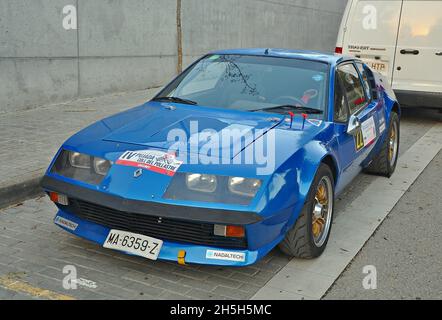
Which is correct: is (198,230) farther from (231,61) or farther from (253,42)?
(253,42)

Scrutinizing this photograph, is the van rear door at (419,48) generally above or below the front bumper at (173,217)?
above

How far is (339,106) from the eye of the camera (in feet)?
15.4

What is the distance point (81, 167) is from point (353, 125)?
7.78ft

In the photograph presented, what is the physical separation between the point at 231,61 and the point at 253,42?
1034cm

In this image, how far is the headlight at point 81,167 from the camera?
146 inches

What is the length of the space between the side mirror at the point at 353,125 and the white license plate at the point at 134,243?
204 cm

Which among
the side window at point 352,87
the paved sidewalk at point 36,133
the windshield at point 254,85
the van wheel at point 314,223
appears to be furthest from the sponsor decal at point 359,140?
the paved sidewalk at point 36,133

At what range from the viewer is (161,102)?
487 cm

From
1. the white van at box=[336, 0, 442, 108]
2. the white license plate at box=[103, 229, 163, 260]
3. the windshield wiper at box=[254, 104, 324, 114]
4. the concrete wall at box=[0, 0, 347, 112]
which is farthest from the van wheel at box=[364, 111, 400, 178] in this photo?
the concrete wall at box=[0, 0, 347, 112]

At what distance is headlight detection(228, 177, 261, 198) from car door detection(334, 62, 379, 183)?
4.20 feet

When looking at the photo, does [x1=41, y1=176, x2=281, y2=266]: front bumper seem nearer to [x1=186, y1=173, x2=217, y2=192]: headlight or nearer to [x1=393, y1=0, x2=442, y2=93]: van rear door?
[x1=186, y1=173, x2=217, y2=192]: headlight

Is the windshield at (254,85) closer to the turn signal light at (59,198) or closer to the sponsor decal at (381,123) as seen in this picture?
the sponsor decal at (381,123)

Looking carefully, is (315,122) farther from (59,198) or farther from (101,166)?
(59,198)

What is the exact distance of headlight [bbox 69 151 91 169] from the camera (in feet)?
12.5
